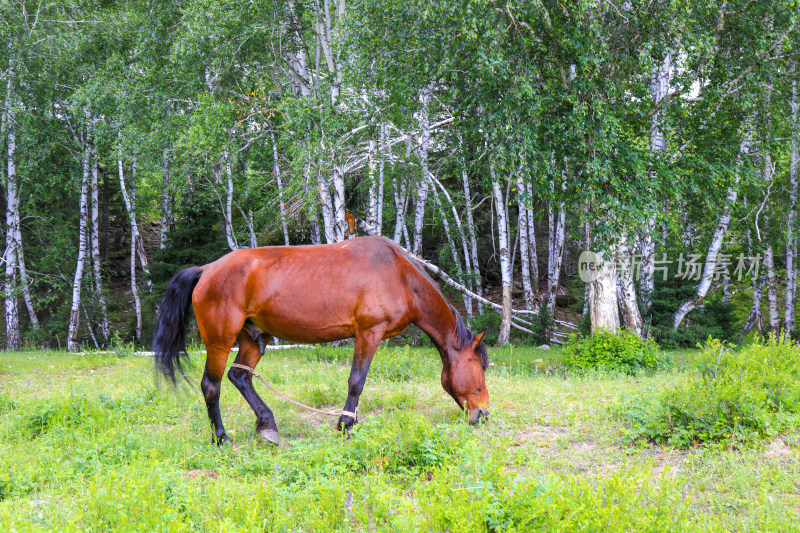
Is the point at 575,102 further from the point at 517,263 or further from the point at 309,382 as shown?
the point at 517,263

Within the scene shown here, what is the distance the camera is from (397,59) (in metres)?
12.3

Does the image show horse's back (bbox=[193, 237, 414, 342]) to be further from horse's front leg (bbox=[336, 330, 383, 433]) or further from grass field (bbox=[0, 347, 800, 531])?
grass field (bbox=[0, 347, 800, 531])

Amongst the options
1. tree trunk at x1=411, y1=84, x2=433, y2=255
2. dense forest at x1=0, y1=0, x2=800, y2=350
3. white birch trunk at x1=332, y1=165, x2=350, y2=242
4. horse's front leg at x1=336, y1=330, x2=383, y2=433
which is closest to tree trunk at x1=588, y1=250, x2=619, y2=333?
dense forest at x1=0, y1=0, x2=800, y2=350

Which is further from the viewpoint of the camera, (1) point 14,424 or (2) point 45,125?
(2) point 45,125

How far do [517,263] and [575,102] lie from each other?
16766mm

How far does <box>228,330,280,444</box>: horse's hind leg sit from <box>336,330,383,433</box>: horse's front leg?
28.1 inches

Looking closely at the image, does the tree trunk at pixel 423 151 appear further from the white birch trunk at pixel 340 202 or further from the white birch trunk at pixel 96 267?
the white birch trunk at pixel 96 267

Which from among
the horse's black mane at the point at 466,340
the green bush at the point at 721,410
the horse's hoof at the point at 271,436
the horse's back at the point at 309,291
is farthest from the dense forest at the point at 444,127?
the horse's hoof at the point at 271,436

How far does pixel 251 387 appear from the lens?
237 inches

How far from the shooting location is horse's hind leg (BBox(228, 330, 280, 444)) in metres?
5.75

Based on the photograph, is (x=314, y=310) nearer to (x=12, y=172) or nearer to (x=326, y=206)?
(x=326, y=206)

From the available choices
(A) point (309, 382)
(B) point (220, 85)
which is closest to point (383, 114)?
(B) point (220, 85)

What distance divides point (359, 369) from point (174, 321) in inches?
79.6

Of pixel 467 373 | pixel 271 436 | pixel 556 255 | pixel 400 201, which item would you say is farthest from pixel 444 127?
pixel 271 436
